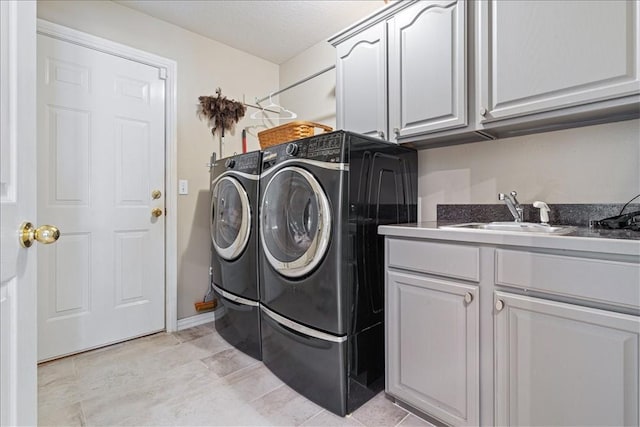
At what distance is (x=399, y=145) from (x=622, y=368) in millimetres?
1340

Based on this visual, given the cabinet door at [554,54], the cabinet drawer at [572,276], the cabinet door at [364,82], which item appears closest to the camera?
→ the cabinet drawer at [572,276]

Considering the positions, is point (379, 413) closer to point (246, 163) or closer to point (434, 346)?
point (434, 346)

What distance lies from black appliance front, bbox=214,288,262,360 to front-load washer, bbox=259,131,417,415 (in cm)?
19

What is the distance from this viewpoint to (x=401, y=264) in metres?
1.43

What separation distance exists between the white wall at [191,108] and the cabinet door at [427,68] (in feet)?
5.39

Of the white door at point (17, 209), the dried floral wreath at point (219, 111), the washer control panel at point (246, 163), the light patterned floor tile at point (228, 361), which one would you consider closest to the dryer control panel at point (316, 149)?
the washer control panel at point (246, 163)

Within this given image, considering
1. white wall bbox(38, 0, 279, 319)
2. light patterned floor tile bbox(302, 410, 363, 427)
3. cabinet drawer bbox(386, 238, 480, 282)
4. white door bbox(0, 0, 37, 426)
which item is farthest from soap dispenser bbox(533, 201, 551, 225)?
white wall bbox(38, 0, 279, 319)

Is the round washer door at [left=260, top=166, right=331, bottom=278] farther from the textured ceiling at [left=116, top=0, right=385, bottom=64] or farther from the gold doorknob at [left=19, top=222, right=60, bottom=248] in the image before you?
the textured ceiling at [left=116, top=0, right=385, bottom=64]

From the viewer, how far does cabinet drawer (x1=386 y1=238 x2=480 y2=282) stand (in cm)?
121

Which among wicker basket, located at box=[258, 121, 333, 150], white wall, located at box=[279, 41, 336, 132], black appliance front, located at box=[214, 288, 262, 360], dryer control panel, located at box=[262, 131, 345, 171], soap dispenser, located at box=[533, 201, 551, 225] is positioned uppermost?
white wall, located at box=[279, 41, 336, 132]

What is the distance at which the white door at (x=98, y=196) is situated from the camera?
6.48ft

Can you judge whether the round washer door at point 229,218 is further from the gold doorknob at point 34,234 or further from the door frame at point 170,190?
the gold doorknob at point 34,234

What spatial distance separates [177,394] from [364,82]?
2053mm

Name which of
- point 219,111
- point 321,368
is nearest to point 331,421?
point 321,368
